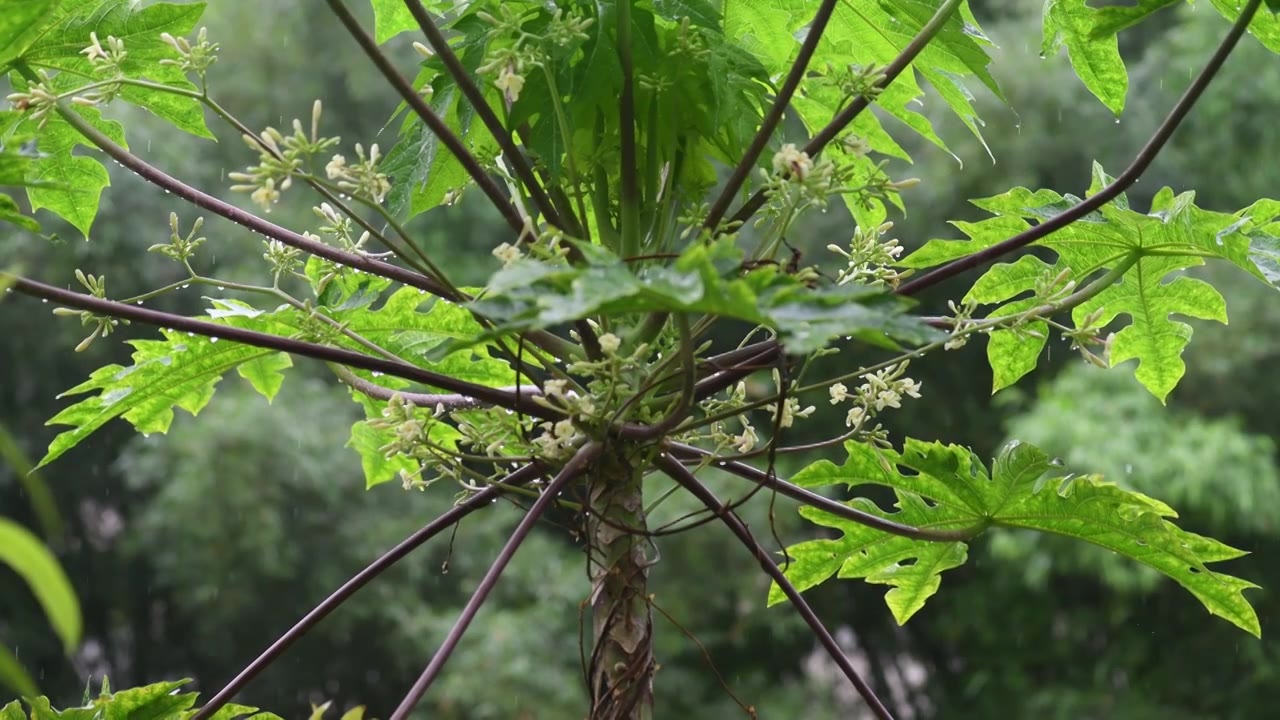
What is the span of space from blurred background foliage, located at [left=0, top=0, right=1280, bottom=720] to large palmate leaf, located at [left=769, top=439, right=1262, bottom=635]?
4.84 metres

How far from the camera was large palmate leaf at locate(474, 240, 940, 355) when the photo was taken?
0.53 m

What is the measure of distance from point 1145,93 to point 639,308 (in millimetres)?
7290

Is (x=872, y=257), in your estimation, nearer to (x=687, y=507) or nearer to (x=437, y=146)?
(x=437, y=146)

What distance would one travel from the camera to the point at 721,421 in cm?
83

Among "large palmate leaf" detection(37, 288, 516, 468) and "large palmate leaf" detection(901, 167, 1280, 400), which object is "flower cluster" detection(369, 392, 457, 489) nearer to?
"large palmate leaf" detection(37, 288, 516, 468)

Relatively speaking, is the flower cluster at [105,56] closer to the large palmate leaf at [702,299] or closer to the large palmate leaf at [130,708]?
the large palmate leaf at [702,299]

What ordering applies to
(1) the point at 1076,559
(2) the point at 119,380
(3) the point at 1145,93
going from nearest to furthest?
(2) the point at 119,380 → (1) the point at 1076,559 → (3) the point at 1145,93

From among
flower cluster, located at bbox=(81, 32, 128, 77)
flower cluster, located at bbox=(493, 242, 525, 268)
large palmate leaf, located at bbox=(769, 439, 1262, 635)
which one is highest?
flower cluster, located at bbox=(81, 32, 128, 77)

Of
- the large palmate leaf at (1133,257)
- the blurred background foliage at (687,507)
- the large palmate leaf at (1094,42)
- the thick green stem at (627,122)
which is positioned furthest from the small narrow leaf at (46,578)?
the blurred background foliage at (687,507)

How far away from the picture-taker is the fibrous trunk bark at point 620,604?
0.82m

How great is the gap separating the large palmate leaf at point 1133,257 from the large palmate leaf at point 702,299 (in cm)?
31

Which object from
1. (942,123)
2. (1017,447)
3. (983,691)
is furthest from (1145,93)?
(1017,447)

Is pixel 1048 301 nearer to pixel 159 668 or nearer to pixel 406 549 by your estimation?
pixel 406 549

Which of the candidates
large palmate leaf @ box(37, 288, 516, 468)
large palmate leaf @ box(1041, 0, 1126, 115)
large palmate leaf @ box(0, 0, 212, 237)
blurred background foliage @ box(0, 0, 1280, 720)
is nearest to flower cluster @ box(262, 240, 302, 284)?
large palmate leaf @ box(37, 288, 516, 468)
